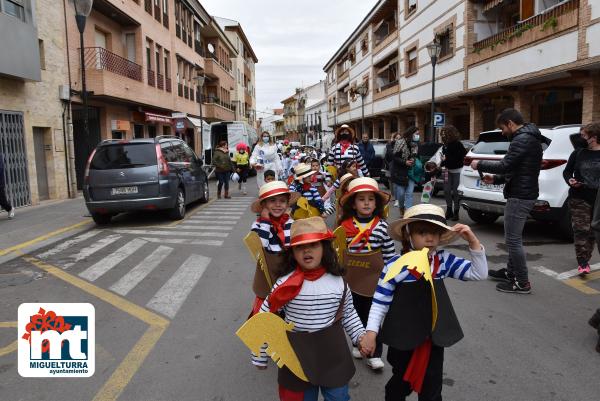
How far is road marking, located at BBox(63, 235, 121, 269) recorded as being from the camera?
Result: 723 cm

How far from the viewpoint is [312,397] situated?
99.6 inches

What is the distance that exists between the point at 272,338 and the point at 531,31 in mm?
16834

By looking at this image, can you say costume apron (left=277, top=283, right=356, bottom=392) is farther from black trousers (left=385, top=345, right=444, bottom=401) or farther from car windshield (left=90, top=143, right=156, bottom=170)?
car windshield (left=90, top=143, right=156, bottom=170)

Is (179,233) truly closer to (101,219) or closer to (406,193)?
(101,219)

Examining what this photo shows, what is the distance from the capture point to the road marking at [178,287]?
5.02m

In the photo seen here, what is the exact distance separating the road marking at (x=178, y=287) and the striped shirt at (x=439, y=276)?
2794 mm

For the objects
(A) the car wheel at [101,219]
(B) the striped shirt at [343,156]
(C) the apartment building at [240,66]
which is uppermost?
(C) the apartment building at [240,66]

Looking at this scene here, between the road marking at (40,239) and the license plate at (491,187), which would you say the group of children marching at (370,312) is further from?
the road marking at (40,239)

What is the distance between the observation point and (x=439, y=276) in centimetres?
260

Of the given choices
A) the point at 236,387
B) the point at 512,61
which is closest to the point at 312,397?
the point at 236,387

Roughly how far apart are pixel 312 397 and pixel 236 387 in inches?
36.7

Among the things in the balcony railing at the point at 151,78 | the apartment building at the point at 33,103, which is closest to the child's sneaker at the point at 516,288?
the apartment building at the point at 33,103

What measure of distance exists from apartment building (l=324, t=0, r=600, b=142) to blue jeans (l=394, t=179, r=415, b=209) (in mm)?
7303

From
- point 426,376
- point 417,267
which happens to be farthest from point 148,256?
point 417,267
